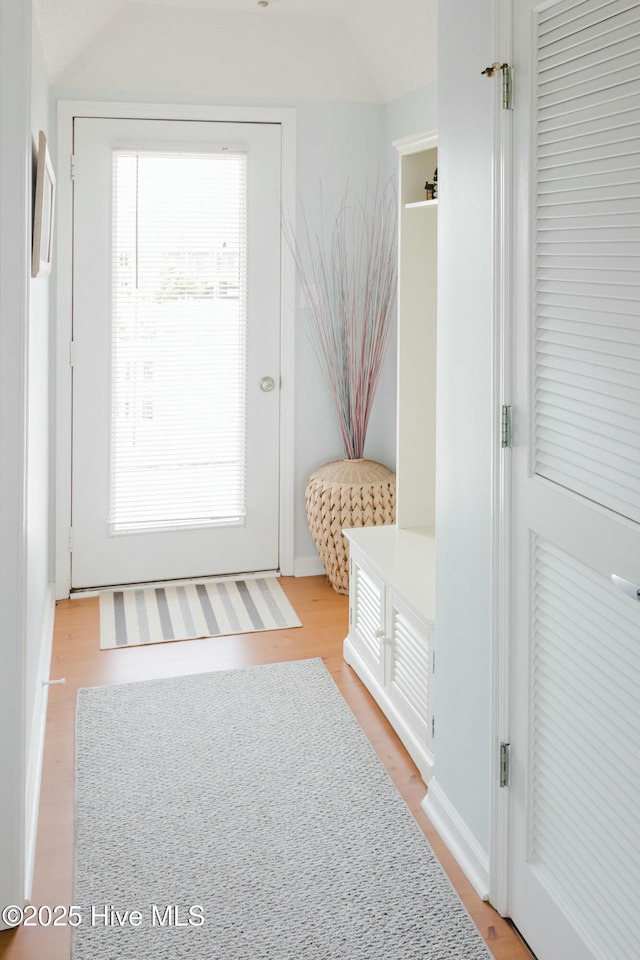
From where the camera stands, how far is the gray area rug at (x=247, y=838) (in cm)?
194

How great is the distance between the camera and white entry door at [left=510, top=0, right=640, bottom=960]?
149 centimetres

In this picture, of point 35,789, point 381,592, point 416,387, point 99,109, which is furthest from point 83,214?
point 35,789

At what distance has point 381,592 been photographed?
300 cm

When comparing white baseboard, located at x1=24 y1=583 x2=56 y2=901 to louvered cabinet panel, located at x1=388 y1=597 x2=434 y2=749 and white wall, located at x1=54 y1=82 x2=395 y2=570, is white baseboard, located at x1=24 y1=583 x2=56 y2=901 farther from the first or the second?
white wall, located at x1=54 y1=82 x2=395 y2=570

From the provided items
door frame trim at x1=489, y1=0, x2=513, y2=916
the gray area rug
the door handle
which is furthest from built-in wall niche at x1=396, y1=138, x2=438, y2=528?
the door handle

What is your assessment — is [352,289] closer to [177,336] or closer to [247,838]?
[177,336]

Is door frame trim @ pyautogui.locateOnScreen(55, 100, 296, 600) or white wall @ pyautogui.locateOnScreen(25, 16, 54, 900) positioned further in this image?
door frame trim @ pyautogui.locateOnScreen(55, 100, 296, 600)

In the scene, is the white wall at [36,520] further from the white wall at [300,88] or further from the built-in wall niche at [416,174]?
the built-in wall niche at [416,174]

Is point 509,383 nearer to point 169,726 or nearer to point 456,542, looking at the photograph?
point 456,542

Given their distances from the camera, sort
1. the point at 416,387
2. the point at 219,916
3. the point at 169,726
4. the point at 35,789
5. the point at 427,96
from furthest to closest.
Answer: the point at 427,96 → the point at 416,387 → the point at 169,726 → the point at 35,789 → the point at 219,916

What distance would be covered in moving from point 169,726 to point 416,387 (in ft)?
5.04

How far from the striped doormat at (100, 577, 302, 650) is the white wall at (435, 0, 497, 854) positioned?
1.62 meters

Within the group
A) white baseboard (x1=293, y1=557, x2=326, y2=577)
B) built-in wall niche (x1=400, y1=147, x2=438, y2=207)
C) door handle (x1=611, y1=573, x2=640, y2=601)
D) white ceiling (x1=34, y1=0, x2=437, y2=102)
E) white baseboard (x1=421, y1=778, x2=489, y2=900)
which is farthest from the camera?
white baseboard (x1=293, y1=557, x2=326, y2=577)

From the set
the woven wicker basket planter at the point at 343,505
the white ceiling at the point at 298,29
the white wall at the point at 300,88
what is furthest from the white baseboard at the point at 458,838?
the white ceiling at the point at 298,29
